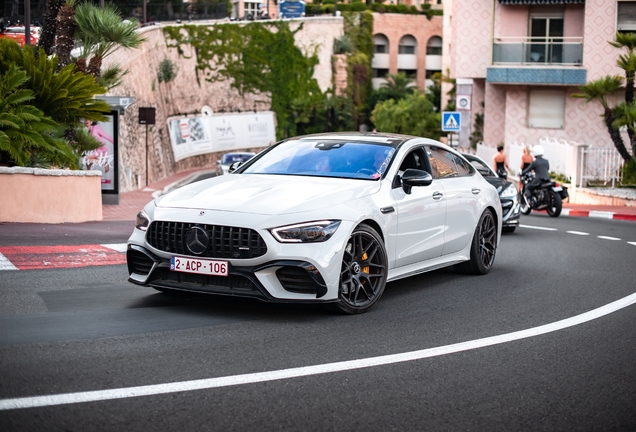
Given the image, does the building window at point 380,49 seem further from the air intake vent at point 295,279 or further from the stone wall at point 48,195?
the air intake vent at point 295,279

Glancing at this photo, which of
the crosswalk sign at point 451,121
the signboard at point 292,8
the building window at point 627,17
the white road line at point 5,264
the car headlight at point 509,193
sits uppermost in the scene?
the signboard at point 292,8

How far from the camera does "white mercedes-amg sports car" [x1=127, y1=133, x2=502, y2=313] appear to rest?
780 centimetres

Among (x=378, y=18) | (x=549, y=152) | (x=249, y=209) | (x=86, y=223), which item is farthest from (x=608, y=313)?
(x=378, y=18)

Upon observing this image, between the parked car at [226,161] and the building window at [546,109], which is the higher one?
the building window at [546,109]

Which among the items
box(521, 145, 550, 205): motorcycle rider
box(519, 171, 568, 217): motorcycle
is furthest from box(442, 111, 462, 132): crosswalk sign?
box(521, 145, 550, 205): motorcycle rider

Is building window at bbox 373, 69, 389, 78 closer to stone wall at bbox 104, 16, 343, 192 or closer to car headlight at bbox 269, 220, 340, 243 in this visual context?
stone wall at bbox 104, 16, 343, 192

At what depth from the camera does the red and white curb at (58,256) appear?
34.6 feet

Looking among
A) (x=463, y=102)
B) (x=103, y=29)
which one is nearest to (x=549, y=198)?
(x=103, y=29)

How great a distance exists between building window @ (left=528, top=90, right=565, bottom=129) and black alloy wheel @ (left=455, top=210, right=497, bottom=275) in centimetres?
3421

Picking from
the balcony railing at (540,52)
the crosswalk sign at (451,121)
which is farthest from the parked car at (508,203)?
the balcony railing at (540,52)

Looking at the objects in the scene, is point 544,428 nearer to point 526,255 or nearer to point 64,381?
point 64,381

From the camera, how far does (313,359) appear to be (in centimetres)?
659

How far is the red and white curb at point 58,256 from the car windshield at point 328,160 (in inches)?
101

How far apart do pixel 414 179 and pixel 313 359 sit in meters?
3.11
